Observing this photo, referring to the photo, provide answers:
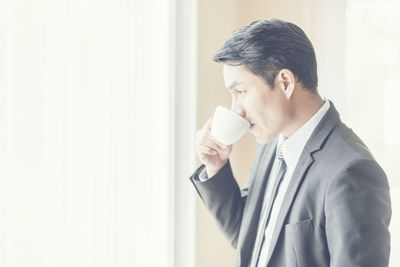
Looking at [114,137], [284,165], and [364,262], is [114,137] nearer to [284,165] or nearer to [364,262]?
[284,165]

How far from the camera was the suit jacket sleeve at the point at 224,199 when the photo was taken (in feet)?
4.91

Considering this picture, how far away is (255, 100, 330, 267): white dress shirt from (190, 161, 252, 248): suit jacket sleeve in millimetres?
196

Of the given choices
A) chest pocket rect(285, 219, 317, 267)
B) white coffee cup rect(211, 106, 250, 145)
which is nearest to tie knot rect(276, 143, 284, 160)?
white coffee cup rect(211, 106, 250, 145)

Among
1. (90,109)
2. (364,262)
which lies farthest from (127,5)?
(364,262)

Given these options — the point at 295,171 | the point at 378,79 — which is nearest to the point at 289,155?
the point at 295,171

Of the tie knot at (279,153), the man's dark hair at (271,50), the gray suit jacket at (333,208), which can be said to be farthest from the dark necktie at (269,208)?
the man's dark hair at (271,50)

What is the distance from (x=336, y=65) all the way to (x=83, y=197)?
1151mm

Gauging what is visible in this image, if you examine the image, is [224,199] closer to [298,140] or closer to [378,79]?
[298,140]

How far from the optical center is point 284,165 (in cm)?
137

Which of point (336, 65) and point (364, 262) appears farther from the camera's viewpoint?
point (336, 65)

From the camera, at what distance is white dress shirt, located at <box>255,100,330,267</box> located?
1.30m

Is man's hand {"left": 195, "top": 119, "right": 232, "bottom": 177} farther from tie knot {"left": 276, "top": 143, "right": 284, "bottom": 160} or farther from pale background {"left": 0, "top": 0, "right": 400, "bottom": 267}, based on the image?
pale background {"left": 0, "top": 0, "right": 400, "bottom": 267}

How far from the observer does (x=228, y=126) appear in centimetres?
136

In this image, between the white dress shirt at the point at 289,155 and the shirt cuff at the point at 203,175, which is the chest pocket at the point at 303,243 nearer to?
the white dress shirt at the point at 289,155
